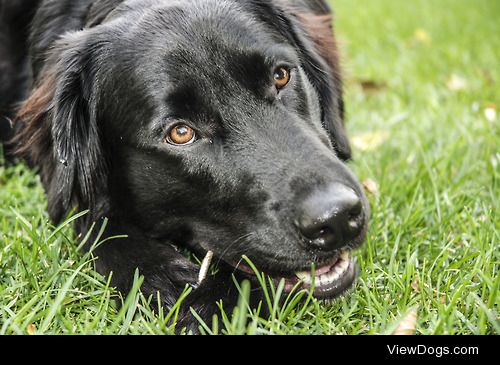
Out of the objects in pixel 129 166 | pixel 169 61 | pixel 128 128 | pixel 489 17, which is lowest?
pixel 489 17

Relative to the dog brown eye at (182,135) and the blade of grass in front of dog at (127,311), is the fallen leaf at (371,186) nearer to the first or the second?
the dog brown eye at (182,135)

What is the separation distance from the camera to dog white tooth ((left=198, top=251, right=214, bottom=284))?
7.78 feet

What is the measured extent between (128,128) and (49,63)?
2.12ft

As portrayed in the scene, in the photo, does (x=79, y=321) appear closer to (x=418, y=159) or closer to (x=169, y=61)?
(x=169, y=61)

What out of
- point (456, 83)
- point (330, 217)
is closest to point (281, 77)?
point (330, 217)

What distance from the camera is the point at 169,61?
2.42m

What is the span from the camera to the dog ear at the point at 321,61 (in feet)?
9.70

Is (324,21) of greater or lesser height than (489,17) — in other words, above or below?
above

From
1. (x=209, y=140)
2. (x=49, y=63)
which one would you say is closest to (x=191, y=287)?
(x=209, y=140)

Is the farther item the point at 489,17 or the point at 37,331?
the point at 489,17

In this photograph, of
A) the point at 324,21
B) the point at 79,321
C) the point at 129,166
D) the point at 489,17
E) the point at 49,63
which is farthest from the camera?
the point at 489,17

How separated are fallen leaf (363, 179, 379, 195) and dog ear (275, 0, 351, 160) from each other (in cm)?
17

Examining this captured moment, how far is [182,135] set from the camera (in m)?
2.38
